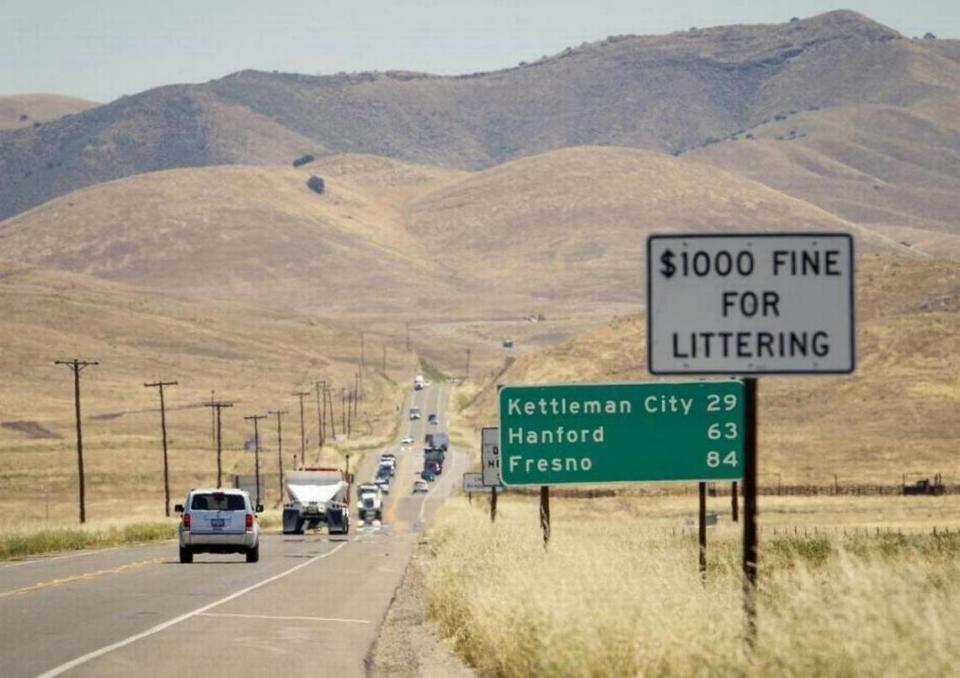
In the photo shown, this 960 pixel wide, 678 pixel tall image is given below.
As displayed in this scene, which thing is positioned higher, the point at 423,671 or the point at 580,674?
the point at 580,674

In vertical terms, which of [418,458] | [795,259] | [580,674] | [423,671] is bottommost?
[418,458]

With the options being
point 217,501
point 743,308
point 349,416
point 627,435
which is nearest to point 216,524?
point 217,501

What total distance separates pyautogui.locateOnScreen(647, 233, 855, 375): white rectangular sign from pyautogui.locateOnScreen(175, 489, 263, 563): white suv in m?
34.5

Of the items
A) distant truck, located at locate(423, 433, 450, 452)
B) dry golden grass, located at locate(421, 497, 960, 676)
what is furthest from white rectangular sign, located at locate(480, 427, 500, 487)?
distant truck, located at locate(423, 433, 450, 452)

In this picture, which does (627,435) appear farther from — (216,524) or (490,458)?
(490,458)

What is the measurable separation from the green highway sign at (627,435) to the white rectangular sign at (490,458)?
1825cm

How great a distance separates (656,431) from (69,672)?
1177cm

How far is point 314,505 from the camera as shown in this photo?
82.4m

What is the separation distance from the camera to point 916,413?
122 m

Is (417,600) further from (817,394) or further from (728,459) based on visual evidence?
(817,394)

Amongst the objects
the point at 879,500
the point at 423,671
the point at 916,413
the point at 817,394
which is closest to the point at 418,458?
the point at 817,394

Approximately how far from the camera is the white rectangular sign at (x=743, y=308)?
12.7 m

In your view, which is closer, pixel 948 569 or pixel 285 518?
pixel 948 569

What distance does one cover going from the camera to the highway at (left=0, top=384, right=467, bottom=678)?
2088 cm
